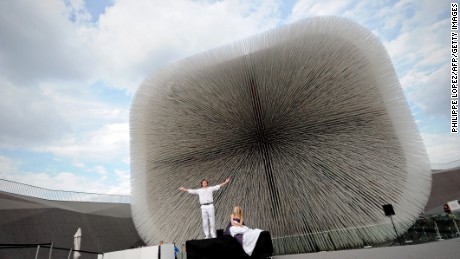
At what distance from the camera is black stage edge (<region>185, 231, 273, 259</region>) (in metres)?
2.81

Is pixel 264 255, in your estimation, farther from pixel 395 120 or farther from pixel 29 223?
pixel 29 223

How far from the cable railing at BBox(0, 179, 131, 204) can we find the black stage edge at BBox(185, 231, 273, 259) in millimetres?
11841

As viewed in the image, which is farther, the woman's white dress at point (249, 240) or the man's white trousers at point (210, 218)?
the man's white trousers at point (210, 218)

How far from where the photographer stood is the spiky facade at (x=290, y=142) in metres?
6.83

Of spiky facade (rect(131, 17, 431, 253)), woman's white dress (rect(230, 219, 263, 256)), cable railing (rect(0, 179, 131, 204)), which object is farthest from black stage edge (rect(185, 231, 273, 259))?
cable railing (rect(0, 179, 131, 204))

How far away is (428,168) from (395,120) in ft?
5.24

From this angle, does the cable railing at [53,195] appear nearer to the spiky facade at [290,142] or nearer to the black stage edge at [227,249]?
the spiky facade at [290,142]

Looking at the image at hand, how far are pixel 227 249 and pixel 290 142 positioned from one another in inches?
206

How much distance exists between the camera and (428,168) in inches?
272

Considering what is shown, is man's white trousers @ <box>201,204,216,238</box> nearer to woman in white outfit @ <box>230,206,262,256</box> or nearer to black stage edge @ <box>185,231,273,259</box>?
woman in white outfit @ <box>230,206,262,256</box>

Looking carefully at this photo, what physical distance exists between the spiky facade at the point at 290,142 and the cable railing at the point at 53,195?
6.36 meters

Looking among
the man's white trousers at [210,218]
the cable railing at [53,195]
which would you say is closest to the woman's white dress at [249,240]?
the man's white trousers at [210,218]

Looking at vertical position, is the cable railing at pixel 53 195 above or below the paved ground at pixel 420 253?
above

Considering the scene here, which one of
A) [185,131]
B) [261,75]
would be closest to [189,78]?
[185,131]
